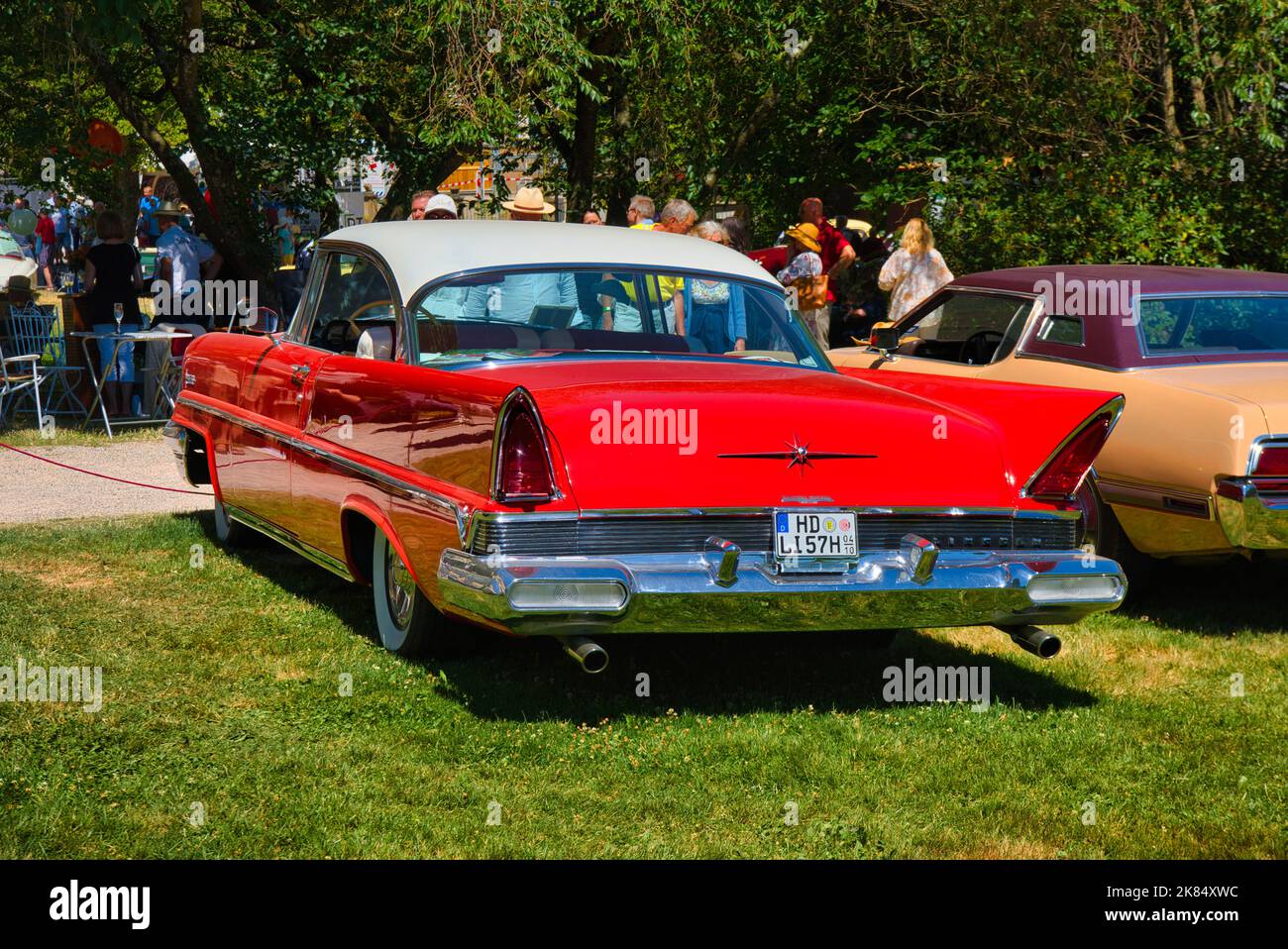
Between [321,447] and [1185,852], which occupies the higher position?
[321,447]

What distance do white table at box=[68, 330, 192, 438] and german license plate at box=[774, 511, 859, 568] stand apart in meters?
9.04

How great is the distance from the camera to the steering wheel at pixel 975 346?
8.93 metres

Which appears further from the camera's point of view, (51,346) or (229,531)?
(51,346)

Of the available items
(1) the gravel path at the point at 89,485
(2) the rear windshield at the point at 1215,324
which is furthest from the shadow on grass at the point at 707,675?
(1) the gravel path at the point at 89,485

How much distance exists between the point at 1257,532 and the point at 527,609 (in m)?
3.40

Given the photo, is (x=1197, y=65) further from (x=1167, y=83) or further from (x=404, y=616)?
(x=404, y=616)

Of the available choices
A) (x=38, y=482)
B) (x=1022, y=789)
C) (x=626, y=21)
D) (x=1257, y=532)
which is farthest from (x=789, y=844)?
(x=626, y=21)

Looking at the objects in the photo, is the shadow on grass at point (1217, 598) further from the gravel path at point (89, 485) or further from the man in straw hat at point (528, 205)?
the man in straw hat at point (528, 205)

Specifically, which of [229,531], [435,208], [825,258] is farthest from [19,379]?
[825,258]

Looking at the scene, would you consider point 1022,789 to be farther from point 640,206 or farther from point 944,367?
point 640,206

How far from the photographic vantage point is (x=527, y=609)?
477 centimetres

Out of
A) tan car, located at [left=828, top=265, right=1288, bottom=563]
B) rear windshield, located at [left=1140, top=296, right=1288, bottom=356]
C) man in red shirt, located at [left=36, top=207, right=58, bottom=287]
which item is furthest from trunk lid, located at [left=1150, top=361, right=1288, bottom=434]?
man in red shirt, located at [left=36, top=207, right=58, bottom=287]

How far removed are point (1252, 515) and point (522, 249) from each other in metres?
3.17

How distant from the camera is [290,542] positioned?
6.88 meters
